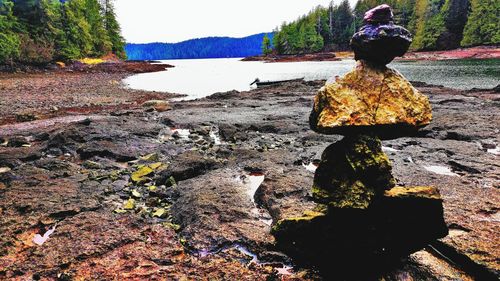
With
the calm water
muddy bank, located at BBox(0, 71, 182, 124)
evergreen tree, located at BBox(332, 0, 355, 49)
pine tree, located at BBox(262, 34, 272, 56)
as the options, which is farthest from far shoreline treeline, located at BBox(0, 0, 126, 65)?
evergreen tree, located at BBox(332, 0, 355, 49)

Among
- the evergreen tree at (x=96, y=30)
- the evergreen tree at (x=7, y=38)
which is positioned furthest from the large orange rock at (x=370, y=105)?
the evergreen tree at (x=96, y=30)

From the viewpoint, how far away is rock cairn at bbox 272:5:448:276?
3049 millimetres

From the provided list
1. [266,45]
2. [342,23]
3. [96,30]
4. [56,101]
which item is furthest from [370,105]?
[266,45]

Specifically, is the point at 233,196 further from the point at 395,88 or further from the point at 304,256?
the point at 395,88

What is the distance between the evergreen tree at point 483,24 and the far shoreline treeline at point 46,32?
255 ft

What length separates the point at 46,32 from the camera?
45625 millimetres

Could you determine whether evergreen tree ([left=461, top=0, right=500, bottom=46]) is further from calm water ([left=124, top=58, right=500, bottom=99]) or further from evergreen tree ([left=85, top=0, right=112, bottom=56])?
evergreen tree ([left=85, top=0, right=112, bottom=56])

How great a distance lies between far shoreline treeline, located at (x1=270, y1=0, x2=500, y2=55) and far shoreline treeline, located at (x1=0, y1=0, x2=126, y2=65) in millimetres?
62505

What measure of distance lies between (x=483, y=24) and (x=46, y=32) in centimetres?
8030

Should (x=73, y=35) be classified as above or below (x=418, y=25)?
below

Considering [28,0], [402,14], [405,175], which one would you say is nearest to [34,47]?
[28,0]

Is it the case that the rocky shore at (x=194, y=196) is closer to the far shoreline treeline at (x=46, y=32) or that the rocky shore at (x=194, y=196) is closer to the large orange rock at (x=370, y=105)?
the large orange rock at (x=370, y=105)

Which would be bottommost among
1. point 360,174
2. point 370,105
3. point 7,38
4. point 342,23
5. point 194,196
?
point 194,196

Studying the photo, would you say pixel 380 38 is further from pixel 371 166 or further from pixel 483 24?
pixel 483 24
